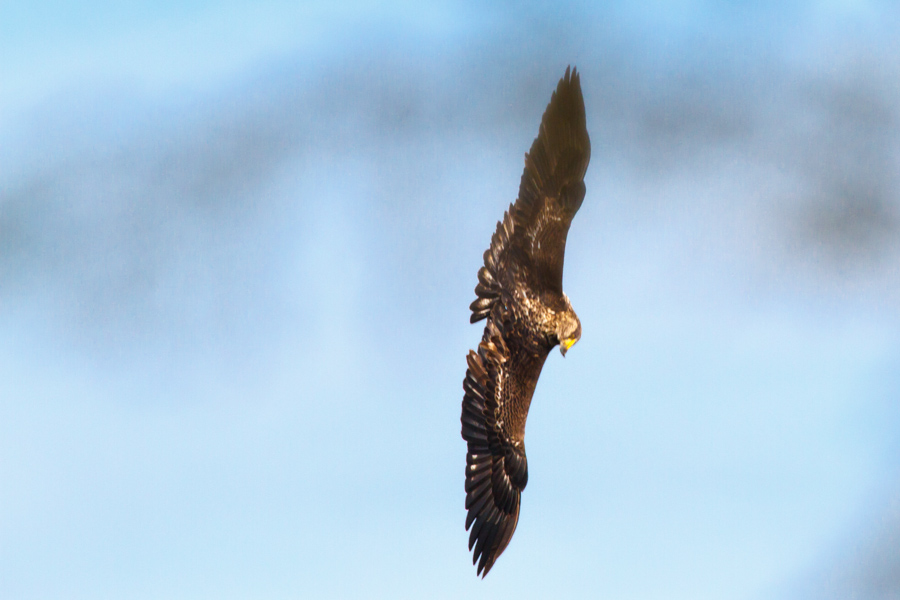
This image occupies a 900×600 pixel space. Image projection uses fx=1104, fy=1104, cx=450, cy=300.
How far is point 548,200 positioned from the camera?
1947 centimetres

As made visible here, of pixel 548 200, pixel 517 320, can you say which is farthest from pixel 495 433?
pixel 548 200

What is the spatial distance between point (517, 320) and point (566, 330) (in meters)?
0.89

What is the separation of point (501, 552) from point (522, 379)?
3217mm

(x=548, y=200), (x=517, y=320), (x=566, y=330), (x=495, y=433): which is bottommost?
(x=495, y=433)

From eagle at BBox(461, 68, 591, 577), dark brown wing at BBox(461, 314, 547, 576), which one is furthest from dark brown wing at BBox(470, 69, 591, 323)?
dark brown wing at BBox(461, 314, 547, 576)

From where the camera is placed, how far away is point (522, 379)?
19.7m

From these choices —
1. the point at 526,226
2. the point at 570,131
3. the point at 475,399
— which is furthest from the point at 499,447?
the point at 570,131

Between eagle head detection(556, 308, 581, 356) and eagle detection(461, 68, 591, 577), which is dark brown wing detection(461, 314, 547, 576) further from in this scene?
eagle head detection(556, 308, 581, 356)

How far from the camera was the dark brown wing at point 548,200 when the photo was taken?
19016 millimetres

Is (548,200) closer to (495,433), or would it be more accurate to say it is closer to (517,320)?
(517,320)

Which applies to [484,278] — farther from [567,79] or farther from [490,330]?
[567,79]

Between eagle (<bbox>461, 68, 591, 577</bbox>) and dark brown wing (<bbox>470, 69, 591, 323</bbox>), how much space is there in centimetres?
2

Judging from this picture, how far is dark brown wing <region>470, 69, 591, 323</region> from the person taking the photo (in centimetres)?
1902

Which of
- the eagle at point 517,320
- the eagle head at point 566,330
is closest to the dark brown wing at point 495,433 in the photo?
the eagle at point 517,320
